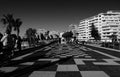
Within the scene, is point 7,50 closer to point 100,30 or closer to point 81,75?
point 81,75

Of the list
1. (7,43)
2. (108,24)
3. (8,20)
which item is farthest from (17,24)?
(108,24)

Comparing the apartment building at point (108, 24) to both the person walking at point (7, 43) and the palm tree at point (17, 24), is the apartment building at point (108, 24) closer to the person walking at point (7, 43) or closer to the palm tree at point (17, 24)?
the palm tree at point (17, 24)

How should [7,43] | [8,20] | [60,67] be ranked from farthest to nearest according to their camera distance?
[8,20]
[7,43]
[60,67]

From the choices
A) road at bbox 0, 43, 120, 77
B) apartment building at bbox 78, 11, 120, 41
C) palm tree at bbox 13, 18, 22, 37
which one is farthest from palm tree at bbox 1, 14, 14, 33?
apartment building at bbox 78, 11, 120, 41

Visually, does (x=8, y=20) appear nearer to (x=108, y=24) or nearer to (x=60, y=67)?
(x=60, y=67)

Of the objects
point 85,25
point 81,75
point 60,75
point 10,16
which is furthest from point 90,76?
point 85,25

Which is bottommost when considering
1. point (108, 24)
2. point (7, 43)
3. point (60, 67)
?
point (60, 67)

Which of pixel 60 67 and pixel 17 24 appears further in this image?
pixel 17 24

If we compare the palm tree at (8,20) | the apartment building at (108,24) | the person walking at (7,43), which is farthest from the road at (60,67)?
the apartment building at (108,24)

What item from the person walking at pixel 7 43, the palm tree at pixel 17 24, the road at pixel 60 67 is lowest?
the road at pixel 60 67

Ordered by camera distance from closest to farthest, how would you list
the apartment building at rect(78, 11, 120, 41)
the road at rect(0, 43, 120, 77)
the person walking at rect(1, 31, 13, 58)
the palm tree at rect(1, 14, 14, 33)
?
the road at rect(0, 43, 120, 77), the person walking at rect(1, 31, 13, 58), the palm tree at rect(1, 14, 14, 33), the apartment building at rect(78, 11, 120, 41)

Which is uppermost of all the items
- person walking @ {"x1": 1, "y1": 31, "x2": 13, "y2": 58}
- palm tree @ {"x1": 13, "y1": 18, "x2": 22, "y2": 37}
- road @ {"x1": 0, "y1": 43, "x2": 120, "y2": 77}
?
palm tree @ {"x1": 13, "y1": 18, "x2": 22, "y2": 37}

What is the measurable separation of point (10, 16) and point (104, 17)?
99544 millimetres

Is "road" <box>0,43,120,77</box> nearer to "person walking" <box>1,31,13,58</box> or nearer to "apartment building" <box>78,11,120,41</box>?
"person walking" <box>1,31,13,58</box>
